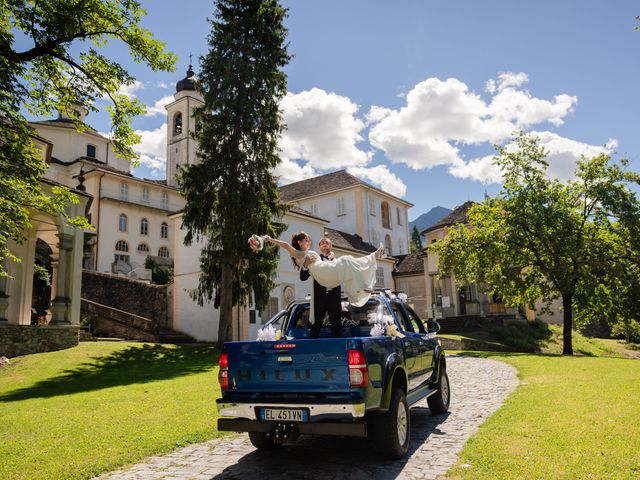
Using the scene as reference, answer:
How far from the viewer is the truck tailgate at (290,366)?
4.82 m

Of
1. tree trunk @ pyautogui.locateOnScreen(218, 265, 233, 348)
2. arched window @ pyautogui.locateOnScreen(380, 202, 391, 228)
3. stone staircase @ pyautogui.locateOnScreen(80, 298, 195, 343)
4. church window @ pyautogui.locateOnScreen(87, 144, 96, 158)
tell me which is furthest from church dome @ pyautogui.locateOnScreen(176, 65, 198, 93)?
tree trunk @ pyautogui.locateOnScreen(218, 265, 233, 348)

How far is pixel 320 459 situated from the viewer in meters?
5.53

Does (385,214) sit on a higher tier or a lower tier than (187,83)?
lower

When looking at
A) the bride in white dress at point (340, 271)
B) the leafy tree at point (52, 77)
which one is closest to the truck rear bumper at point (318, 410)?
the bride in white dress at point (340, 271)

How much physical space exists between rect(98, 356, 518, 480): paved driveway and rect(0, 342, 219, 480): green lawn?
49 cm

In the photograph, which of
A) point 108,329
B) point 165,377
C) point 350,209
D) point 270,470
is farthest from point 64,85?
point 350,209

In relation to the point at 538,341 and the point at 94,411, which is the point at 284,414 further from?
the point at 538,341

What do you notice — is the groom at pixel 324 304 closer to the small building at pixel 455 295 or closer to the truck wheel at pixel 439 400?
the truck wheel at pixel 439 400

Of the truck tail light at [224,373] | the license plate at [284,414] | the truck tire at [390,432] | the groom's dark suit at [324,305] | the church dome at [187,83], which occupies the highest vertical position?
the church dome at [187,83]

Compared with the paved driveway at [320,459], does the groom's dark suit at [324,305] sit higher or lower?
higher

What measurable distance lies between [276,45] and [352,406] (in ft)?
71.8

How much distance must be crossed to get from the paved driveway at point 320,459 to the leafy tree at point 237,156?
47.6 feet

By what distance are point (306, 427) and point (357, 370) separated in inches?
30.2

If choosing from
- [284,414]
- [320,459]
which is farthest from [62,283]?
[284,414]
